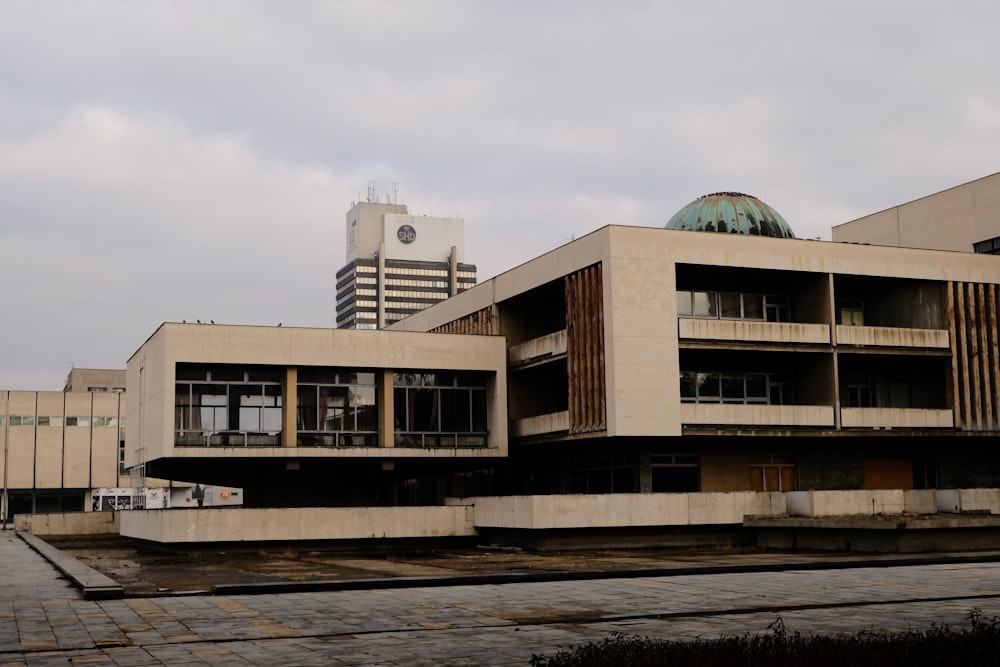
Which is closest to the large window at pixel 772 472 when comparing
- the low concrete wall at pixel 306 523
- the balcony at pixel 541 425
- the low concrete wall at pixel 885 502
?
the balcony at pixel 541 425

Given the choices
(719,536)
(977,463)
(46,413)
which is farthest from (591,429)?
(46,413)

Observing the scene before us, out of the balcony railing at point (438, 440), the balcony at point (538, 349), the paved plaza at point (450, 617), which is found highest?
the balcony at point (538, 349)

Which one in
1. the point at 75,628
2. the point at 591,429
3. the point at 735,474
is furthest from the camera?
the point at 735,474

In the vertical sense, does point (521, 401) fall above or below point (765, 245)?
below

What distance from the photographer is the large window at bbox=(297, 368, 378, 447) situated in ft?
162

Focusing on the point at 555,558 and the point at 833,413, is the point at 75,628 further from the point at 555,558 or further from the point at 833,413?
the point at 833,413

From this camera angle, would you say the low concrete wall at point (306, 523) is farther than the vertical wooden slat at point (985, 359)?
No

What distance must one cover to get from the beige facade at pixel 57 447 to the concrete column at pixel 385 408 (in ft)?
278

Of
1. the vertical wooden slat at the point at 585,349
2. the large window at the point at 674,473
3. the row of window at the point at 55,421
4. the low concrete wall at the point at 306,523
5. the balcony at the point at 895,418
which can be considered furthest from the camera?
the row of window at the point at 55,421

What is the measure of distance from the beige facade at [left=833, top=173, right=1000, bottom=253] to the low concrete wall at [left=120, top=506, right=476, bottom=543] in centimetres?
2917

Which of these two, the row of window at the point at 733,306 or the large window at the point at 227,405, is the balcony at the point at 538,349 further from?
the large window at the point at 227,405

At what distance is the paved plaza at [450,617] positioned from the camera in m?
14.1

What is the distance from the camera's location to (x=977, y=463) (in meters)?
51.9

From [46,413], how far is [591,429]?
95.6m
